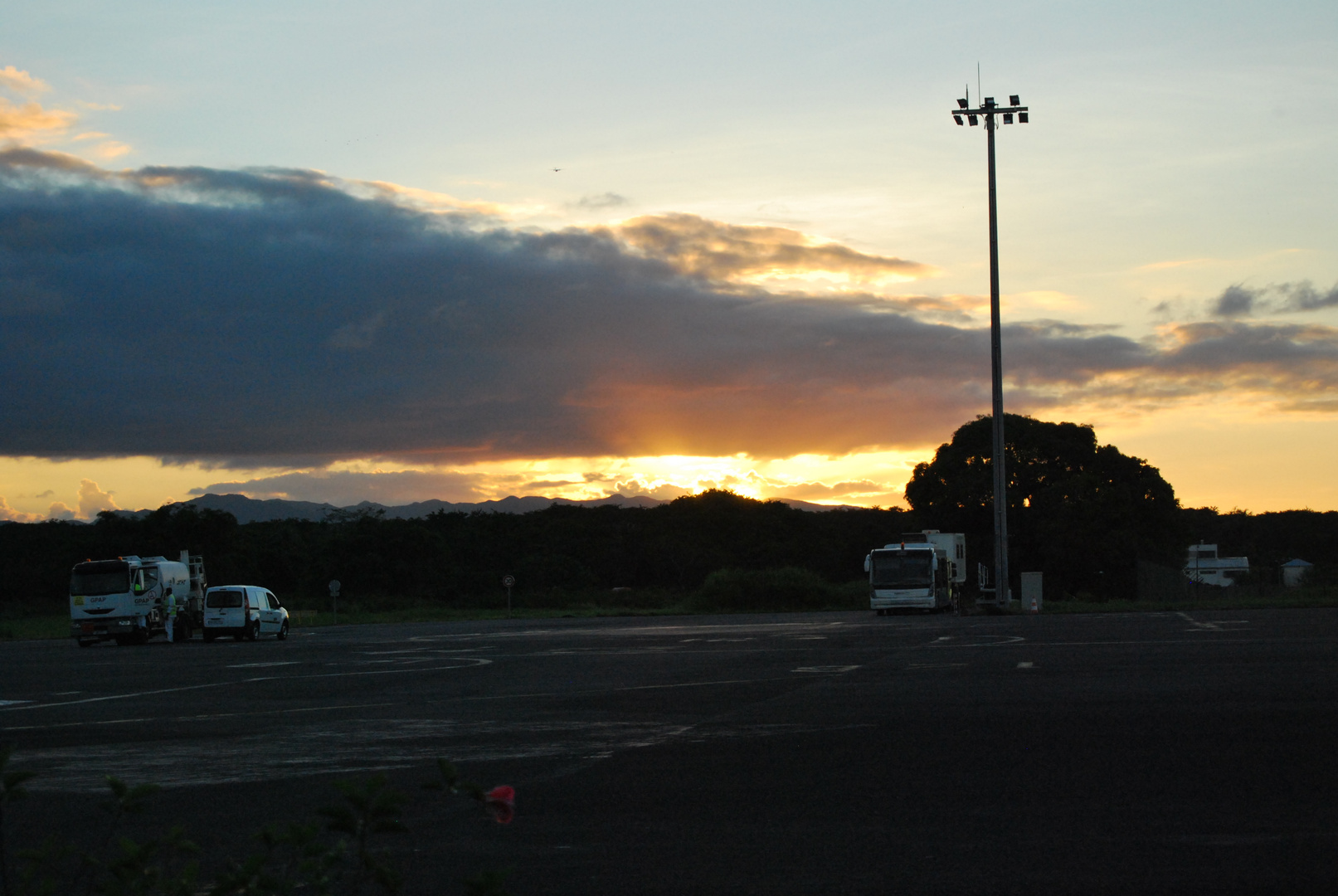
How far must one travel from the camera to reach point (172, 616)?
1660 inches

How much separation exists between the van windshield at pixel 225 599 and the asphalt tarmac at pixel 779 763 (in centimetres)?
1968

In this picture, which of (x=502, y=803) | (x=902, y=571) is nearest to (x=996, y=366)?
(x=902, y=571)

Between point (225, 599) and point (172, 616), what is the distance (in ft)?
8.07

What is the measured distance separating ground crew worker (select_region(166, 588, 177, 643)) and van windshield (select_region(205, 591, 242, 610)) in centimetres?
196

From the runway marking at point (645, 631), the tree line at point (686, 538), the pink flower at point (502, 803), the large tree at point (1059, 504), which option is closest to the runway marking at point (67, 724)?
the pink flower at point (502, 803)

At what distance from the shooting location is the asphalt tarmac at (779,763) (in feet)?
20.5

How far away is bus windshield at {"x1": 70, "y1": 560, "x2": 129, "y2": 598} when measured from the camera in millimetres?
39812

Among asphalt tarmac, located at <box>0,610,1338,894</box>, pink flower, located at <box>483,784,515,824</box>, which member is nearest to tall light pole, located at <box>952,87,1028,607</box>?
asphalt tarmac, located at <box>0,610,1338,894</box>

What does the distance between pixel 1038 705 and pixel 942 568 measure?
43.0 meters

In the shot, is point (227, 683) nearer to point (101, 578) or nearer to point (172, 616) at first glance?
point (101, 578)

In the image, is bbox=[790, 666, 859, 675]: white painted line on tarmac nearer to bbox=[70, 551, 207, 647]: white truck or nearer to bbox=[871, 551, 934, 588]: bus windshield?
bbox=[70, 551, 207, 647]: white truck

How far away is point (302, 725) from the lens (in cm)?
1307


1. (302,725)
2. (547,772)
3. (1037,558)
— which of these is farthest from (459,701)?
(1037,558)

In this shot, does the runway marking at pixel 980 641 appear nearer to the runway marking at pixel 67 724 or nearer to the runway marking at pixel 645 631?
the runway marking at pixel 645 631
